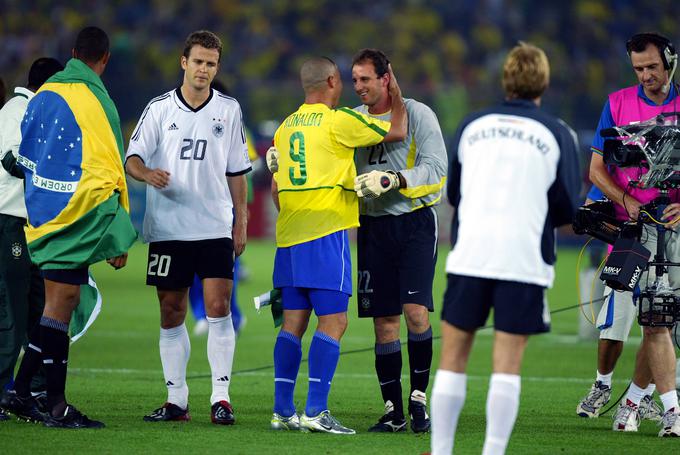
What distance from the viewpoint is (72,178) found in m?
6.56

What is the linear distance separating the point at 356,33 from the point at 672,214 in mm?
21875

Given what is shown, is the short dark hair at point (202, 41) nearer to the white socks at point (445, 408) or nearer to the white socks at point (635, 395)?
the white socks at point (445, 408)

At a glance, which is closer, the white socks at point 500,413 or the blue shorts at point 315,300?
the white socks at point 500,413

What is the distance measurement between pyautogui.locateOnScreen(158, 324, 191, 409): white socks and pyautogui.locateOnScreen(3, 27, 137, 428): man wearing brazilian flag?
56cm

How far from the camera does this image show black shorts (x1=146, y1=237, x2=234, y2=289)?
23.0 feet

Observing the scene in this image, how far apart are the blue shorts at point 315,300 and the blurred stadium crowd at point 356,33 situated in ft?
64.2

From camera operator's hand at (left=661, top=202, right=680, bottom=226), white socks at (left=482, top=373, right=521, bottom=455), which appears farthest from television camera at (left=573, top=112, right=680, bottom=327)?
white socks at (left=482, top=373, right=521, bottom=455)

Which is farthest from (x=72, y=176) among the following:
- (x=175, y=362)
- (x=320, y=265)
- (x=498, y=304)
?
(x=498, y=304)

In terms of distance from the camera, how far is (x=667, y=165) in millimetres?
6559

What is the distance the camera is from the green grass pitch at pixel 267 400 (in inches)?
244

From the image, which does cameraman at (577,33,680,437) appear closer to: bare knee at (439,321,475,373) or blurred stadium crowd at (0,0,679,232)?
bare knee at (439,321,475,373)

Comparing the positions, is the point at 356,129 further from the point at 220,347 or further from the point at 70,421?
the point at 70,421

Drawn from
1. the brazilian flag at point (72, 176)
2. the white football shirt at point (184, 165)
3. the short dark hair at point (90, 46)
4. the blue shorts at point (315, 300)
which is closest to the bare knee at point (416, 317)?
the blue shorts at point (315, 300)

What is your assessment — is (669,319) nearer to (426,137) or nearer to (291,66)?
(426,137)
